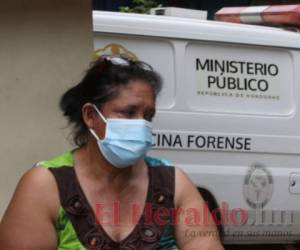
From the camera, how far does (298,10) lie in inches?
268

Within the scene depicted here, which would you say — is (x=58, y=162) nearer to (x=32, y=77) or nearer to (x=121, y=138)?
(x=121, y=138)

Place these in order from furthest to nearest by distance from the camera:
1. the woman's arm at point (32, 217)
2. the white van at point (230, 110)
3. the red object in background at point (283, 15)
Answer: the red object in background at point (283, 15) < the white van at point (230, 110) < the woman's arm at point (32, 217)

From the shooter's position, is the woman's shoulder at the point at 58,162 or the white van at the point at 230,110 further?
the white van at the point at 230,110

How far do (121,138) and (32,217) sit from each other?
0.44m

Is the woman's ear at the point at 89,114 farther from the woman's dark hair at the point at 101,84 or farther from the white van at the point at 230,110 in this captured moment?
the white van at the point at 230,110

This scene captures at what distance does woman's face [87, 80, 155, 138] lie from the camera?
277 cm

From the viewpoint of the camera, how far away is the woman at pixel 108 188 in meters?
2.66

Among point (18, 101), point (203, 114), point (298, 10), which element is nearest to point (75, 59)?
point (18, 101)

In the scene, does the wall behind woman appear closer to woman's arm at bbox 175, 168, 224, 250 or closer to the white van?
woman's arm at bbox 175, 168, 224, 250

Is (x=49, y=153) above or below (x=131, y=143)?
below

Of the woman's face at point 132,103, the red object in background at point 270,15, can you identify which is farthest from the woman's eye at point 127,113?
the red object in background at point 270,15

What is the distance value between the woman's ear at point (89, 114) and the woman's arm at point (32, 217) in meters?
0.28

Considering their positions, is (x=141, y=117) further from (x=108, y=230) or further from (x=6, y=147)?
(x=6, y=147)

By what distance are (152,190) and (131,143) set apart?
189mm
